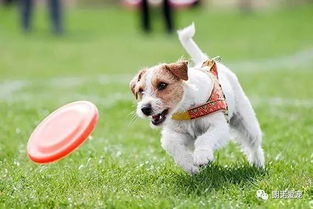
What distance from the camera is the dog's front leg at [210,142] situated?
19.2ft

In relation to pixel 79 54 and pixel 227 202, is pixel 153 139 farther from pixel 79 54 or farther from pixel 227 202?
pixel 79 54

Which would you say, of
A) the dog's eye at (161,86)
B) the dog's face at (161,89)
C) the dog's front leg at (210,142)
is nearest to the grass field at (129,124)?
the dog's front leg at (210,142)

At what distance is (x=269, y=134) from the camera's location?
950 centimetres

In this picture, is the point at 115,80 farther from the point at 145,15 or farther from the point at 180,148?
the point at 145,15

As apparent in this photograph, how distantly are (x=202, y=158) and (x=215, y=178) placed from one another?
1.27ft

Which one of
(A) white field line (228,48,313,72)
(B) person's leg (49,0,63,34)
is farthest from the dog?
(B) person's leg (49,0,63,34)

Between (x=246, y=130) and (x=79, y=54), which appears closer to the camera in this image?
(x=246, y=130)

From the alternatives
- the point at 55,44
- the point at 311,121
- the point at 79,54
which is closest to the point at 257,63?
the point at 79,54

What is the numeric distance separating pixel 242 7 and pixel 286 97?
26.1 m

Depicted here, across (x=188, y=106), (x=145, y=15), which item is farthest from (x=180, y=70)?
(x=145, y=15)

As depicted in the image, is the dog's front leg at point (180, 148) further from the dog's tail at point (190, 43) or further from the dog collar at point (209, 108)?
the dog's tail at point (190, 43)

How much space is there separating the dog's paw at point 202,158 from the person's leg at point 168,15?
71.5 ft

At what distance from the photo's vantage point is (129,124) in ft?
35.0

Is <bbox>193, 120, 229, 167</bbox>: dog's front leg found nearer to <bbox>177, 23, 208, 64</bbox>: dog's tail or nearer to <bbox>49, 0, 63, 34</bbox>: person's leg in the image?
<bbox>177, 23, 208, 64</bbox>: dog's tail
